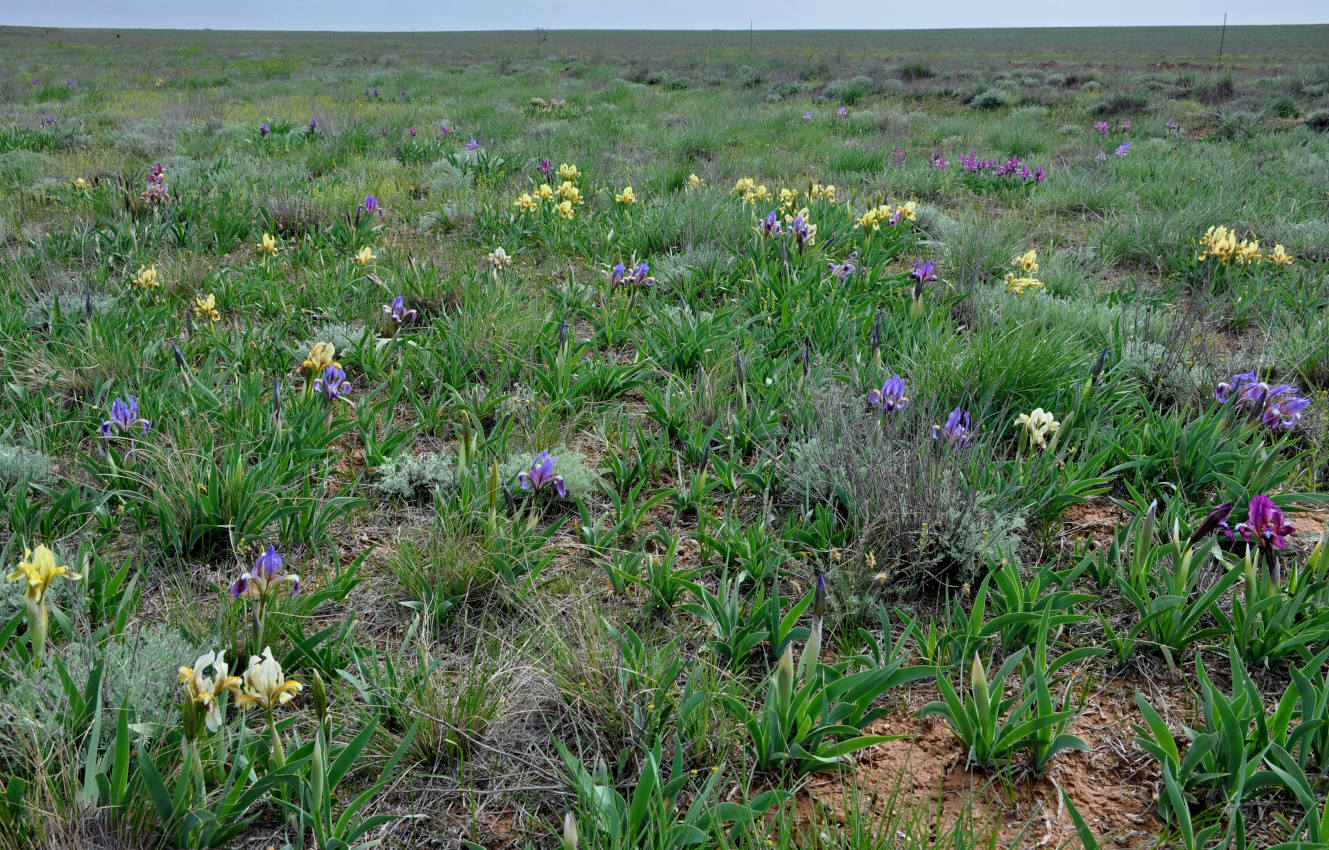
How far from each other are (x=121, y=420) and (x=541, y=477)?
153 cm

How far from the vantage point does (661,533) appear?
2.49 m

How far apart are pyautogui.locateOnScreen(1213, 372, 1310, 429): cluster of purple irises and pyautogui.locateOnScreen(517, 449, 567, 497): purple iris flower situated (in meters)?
2.32

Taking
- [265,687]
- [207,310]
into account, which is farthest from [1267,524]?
[207,310]

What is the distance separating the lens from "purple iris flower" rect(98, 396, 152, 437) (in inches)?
103

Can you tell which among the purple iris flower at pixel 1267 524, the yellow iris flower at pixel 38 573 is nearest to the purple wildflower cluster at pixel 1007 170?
the purple iris flower at pixel 1267 524

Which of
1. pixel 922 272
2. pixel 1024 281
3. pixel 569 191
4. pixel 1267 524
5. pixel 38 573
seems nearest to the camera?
pixel 38 573

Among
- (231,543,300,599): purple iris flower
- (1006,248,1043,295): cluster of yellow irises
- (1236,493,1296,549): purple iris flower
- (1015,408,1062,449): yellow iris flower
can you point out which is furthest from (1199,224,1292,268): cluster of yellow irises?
(231,543,300,599): purple iris flower

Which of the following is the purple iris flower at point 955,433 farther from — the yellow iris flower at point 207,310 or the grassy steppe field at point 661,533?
the yellow iris flower at point 207,310

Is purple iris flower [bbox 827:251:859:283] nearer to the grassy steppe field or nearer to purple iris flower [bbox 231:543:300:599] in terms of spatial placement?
the grassy steppe field

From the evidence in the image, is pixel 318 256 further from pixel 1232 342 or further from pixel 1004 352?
pixel 1232 342

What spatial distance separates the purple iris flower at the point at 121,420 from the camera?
262cm

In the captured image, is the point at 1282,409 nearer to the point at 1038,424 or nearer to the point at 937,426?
the point at 1038,424

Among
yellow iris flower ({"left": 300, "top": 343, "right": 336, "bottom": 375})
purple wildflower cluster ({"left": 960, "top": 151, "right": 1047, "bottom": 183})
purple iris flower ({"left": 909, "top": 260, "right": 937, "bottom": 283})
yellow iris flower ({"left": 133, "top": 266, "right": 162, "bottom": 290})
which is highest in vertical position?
purple wildflower cluster ({"left": 960, "top": 151, "right": 1047, "bottom": 183})

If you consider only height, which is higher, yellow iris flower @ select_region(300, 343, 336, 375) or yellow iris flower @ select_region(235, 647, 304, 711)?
yellow iris flower @ select_region(300, 343, 336, 375)
